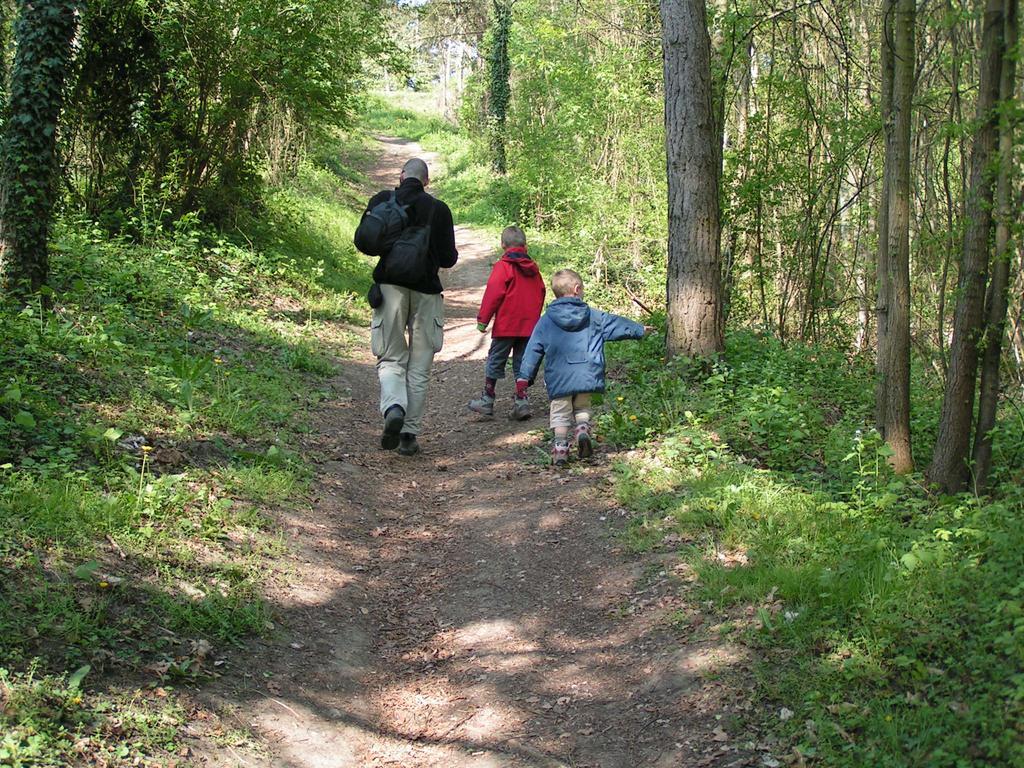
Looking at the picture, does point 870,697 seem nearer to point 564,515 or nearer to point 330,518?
point 564,515

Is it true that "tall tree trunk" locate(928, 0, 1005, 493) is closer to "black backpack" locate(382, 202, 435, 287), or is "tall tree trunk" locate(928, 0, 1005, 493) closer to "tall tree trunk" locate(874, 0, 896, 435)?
"tall tree trunk" locate(874, 0, 896, 435)

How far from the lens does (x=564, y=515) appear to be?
6.30 meters

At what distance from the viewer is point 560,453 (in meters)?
7.18

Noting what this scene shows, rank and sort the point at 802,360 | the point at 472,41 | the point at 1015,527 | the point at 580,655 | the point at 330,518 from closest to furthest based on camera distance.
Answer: the point at 1015,527, the point at 580,655, the point at 330,518, the point at 802,360, the point at 472,41

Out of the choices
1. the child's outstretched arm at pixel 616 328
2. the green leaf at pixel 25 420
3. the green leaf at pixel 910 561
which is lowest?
the green leaf at pixel 910 561

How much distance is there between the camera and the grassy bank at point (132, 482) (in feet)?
11.5

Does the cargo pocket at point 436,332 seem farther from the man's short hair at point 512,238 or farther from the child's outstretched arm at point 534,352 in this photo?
the man's short hair at point 512,238

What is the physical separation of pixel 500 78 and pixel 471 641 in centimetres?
2501

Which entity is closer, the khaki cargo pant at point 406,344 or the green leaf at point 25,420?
the green leaf at point 25,420

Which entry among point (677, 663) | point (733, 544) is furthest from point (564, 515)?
point (677, 663)

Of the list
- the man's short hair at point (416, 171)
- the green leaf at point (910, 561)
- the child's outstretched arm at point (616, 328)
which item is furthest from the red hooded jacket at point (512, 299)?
the green leaf at point (910, 561)

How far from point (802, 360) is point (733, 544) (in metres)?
4.32

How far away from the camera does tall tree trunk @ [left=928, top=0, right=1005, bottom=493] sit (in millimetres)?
5145

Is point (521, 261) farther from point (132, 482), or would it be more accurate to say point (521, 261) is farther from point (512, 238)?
point (132, 482)
